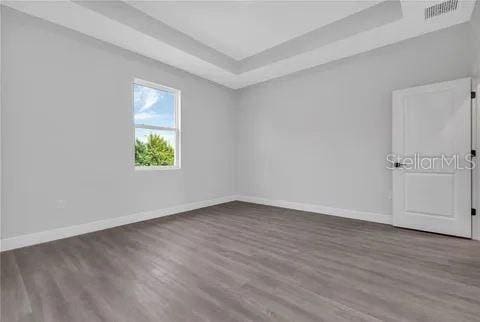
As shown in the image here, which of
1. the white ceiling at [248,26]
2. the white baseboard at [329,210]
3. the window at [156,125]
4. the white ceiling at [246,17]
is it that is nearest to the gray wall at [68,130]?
the window at [156,125]

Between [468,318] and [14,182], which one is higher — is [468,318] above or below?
below

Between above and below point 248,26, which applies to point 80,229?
below

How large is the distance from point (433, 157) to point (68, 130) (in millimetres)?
5103

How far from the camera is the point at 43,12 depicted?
2.73m

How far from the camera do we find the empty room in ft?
5.86

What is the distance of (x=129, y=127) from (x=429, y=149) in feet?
15.0

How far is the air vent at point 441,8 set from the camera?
270 cm

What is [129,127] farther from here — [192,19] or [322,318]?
[322,318]

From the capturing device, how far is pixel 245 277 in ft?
6.52

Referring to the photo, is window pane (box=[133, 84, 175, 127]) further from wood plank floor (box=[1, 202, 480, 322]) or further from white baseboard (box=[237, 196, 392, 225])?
white baseboard (box=[237, 196, 392, 225])

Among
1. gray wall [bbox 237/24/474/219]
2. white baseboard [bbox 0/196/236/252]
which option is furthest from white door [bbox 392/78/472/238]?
white baseboard [bbox 0/196/236/252]

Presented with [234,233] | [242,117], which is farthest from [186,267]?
[242,117]

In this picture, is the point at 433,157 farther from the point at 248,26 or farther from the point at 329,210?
the point at 248,26

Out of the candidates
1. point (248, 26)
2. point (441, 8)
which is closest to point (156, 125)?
point (248, 26)
